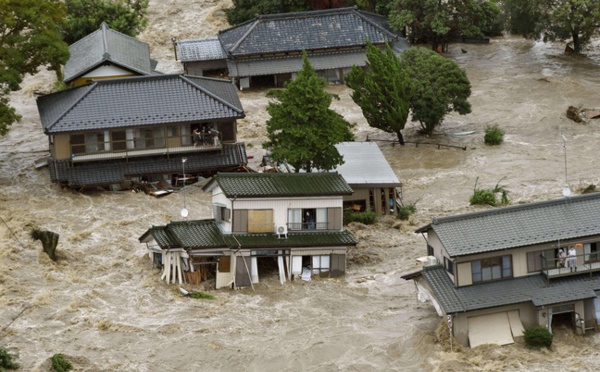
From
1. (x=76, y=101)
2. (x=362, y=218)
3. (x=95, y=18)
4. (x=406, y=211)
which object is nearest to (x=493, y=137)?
(x=406, y=211)

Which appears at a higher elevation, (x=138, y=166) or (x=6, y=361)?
(x=138, y=166)

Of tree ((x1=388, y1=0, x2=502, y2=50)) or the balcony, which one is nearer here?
the balcony

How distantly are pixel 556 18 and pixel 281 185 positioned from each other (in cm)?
3649

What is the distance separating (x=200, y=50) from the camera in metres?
87.1

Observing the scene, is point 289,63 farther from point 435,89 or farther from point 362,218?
point 362,218

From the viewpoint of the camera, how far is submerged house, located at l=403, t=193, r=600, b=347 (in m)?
48.5

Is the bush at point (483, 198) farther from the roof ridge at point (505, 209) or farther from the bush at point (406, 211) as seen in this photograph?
the roof ridge at point (505, 209)

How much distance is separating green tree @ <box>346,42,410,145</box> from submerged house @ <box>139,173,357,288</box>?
15830mm

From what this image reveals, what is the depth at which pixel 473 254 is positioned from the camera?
48.7 m

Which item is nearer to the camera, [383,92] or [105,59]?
[383,92]

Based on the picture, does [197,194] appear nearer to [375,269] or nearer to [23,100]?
[375,269]

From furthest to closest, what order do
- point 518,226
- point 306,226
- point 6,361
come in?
point 306,226 → point 518,226 → point 6,361

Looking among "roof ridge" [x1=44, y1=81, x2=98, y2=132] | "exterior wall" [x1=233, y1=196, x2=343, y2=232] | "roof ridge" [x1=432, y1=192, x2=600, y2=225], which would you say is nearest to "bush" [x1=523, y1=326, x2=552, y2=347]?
"roof ridge" [x1=432, y1=192, x2=600, y2=225]

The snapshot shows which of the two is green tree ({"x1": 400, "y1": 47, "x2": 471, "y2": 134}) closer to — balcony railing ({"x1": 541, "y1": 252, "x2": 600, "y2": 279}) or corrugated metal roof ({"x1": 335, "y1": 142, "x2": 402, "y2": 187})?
corrugated metal roof ({"x1": 335, "y1": 142, "x2": 402, "y2": 187})
